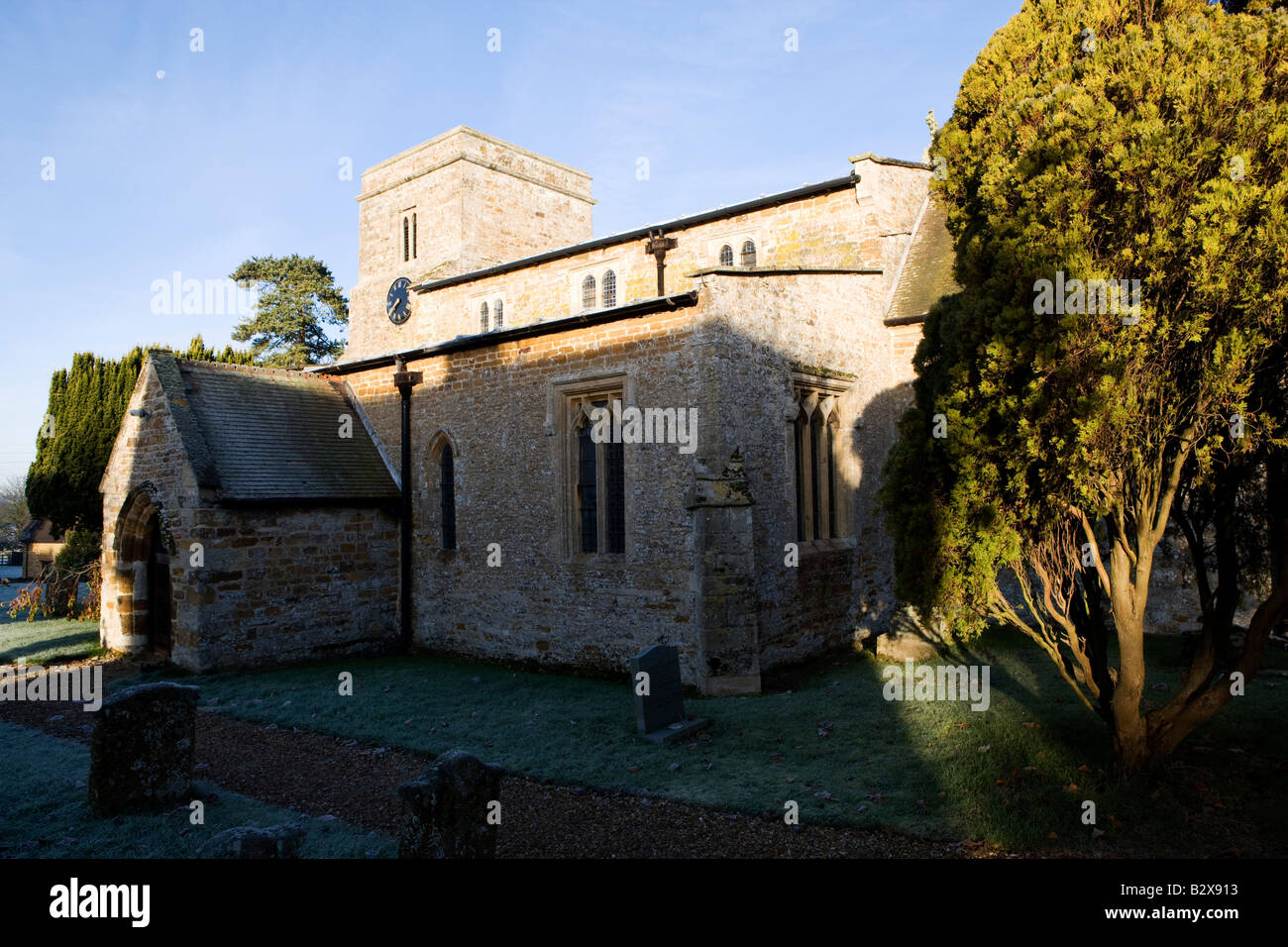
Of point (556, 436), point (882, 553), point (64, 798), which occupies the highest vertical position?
point (556, 436)

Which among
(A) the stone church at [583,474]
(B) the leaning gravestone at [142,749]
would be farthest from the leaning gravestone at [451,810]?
(A) the stone church at [583,474]

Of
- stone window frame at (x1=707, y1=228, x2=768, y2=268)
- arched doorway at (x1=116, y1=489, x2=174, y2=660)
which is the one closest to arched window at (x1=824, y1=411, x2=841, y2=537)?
stone window frame at (x1=707, y1=228, x2=768, y2=268)

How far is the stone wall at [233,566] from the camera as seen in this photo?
42.0 feet

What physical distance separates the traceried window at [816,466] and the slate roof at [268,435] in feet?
27.0

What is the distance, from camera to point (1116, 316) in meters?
5.57

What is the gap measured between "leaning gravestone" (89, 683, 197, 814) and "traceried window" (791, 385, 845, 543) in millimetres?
9001

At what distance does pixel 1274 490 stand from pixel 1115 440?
1510 millimetres

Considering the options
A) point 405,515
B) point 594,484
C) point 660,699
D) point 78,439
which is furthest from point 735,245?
point 78,439

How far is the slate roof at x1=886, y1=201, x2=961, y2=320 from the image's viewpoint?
1435 centimetres

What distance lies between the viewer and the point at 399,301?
28.1m

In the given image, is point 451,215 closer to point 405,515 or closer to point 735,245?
point 735,245
